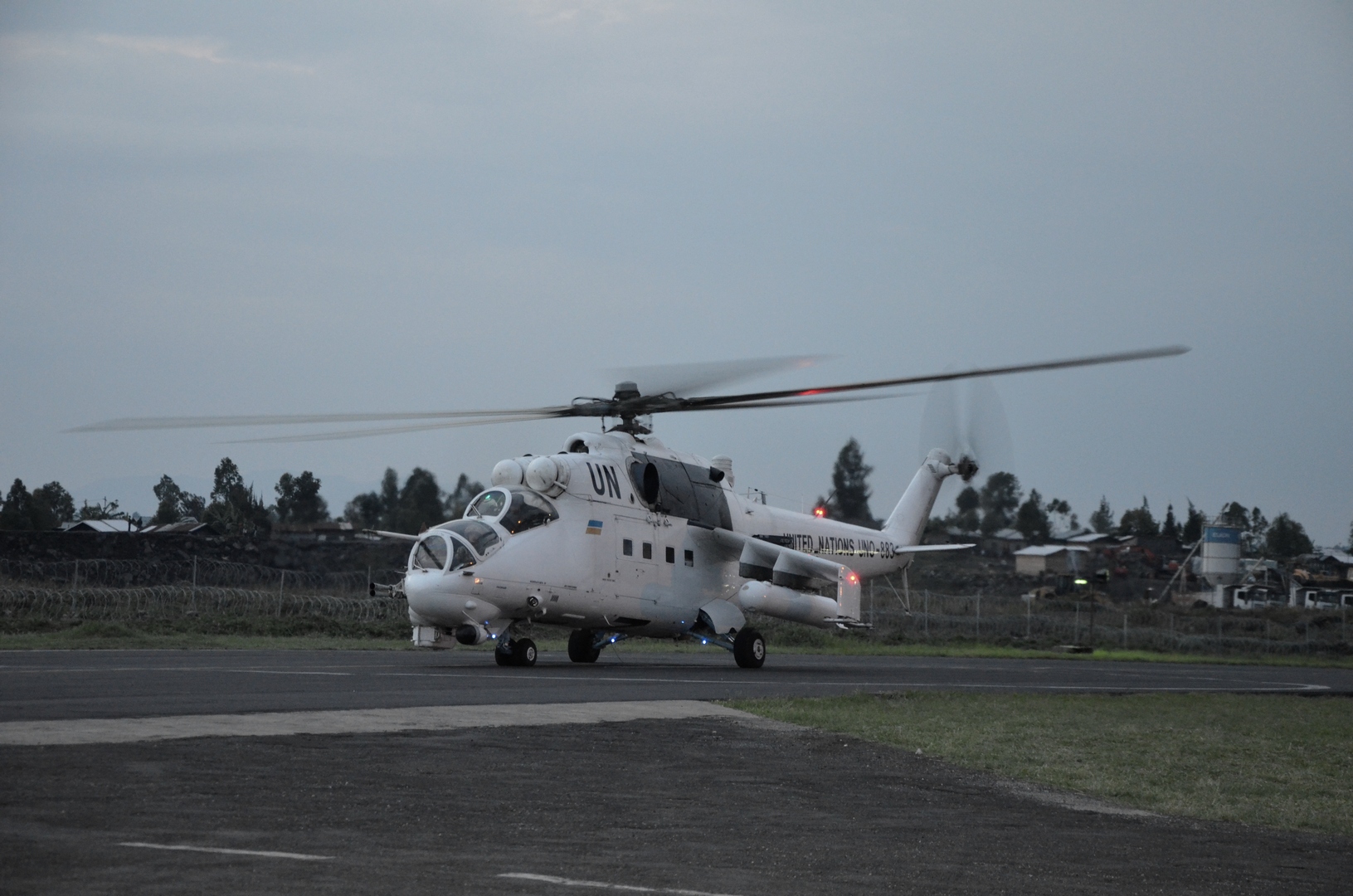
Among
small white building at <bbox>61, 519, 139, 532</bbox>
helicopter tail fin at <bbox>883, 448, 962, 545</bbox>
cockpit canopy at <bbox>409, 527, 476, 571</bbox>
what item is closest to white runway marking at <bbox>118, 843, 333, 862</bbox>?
cockpit canopy at <bbox>409, 527, 476, 571</bbox>

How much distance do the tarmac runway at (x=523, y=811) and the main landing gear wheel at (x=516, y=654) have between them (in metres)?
8.29

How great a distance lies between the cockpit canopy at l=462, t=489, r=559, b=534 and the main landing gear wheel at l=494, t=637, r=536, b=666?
2.08 m

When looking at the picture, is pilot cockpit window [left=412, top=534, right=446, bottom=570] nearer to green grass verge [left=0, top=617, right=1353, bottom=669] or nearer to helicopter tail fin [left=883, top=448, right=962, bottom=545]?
green grass verge [left=0, top=617, right=1353, bottom=669]

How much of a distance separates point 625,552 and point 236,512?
30409mm

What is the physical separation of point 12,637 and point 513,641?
38.8 feet

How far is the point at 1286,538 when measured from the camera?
147 meters

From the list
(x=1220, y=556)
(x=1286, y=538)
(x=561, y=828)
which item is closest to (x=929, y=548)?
(x=561, y=828)

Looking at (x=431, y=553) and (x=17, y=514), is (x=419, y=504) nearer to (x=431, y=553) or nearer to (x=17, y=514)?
(x=17, y=514)

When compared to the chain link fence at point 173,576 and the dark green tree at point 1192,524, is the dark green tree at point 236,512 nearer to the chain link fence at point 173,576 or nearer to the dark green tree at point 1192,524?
the chain link fence at point 173,576

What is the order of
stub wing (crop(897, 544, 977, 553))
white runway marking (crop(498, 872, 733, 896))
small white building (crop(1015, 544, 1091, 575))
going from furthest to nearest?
small white building (crop(1015, 544, 1091, 575)) < stub wing (crop(897, 544, 977, 553)) < white runway marking (crop(498, 872, 733, 896))

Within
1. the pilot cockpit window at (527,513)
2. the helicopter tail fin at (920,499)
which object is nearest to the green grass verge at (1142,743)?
the pilot cockpit window at (527,513)

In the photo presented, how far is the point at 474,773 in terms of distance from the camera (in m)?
11.4

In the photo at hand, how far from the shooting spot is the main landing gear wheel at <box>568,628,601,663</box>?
2945cm

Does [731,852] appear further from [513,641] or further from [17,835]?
[513,641]
